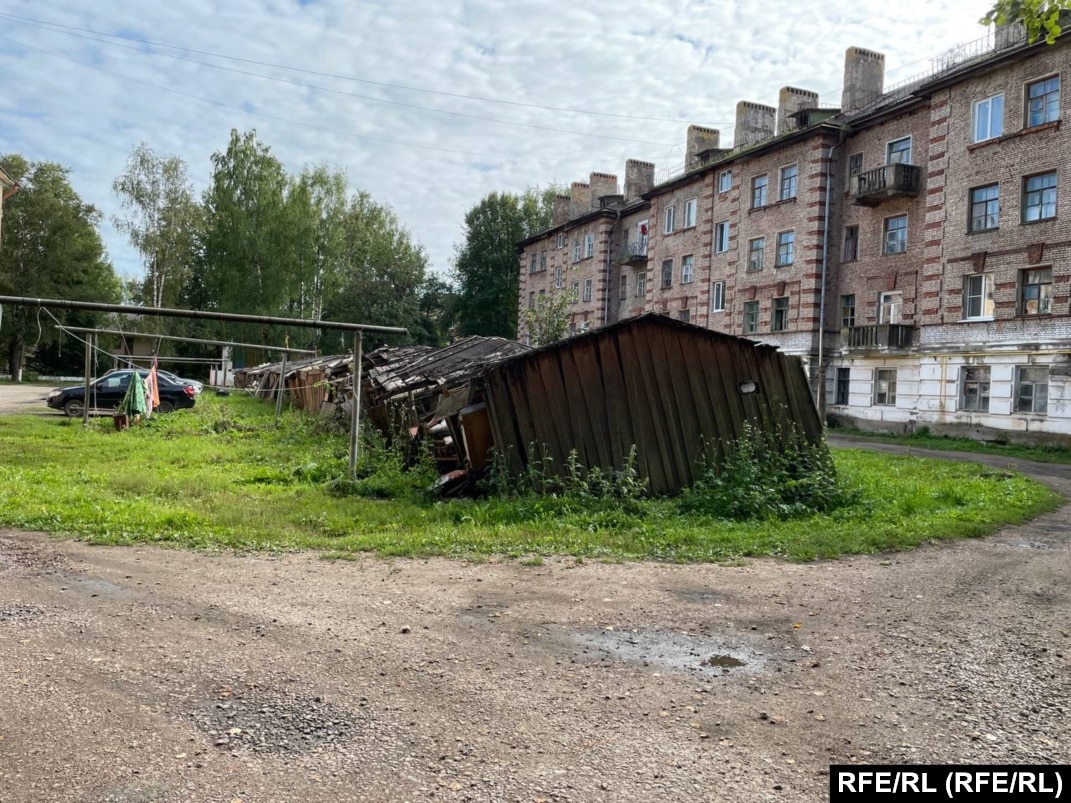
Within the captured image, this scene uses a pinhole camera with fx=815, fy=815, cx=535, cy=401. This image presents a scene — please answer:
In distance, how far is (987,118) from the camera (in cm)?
2539

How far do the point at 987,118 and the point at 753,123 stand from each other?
44.0 ft

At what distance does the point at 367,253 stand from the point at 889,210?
3860 cm

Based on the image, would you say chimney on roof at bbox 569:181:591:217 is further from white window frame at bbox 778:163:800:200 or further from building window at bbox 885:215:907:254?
building window at bbox 885:215:907:254

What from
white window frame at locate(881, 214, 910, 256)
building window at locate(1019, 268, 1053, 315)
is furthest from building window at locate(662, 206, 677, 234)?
building window at locate(1019, 268, 1053, 315)

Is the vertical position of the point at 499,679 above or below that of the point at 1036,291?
below

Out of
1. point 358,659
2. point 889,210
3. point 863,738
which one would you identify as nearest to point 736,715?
point 863,738

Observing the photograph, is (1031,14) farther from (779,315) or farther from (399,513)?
(779,315)

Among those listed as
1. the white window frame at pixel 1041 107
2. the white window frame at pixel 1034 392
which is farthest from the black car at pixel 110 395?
the white window frame at pixel 1041 107

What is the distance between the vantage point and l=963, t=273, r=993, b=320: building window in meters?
25.2

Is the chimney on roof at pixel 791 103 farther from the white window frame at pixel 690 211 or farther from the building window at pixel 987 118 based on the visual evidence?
the building window at pixel 987 118

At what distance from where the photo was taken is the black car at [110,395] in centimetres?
2531

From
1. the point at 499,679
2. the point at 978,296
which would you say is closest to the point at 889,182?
the point at 978,296

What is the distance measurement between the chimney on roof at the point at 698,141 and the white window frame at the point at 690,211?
2.14m

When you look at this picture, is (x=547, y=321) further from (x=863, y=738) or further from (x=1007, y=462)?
(x=863, y=738)
